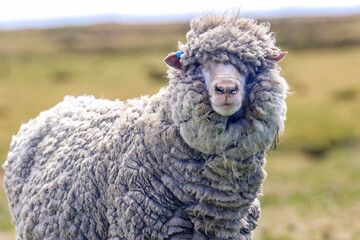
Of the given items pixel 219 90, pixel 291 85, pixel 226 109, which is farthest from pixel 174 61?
pixel 291 85

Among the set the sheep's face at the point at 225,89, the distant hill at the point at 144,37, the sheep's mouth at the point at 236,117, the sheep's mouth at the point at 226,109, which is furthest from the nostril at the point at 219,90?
the distant hill at the point at 144,37

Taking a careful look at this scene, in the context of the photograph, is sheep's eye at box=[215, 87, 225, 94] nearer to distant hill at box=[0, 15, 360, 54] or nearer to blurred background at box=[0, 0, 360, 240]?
blurred background at box=[0, 0, 360, 240]

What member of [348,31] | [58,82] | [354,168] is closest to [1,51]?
[58,82]

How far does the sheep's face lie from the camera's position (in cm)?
488

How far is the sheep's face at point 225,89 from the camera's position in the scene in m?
4.88

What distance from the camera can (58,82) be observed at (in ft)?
146

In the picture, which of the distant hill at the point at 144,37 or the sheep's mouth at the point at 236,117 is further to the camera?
the distant hill at the point at 144,37

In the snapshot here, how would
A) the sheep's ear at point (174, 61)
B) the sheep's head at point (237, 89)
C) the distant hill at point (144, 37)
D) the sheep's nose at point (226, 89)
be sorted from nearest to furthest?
1. the sheep's nose at point (226, 89)
2. the sheep's head at point (237, 89)
3. the sheep's ear at point (174, 61)
4. the distant hill at point (144, 37)

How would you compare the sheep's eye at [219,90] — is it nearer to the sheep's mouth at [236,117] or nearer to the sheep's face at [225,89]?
the sheep's face at [225,89]

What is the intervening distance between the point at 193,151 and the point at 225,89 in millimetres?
818

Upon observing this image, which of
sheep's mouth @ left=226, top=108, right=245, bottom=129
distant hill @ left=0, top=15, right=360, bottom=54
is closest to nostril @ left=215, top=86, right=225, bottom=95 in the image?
sheep's mouth @ left=226, top=108, right=245, bottom=129

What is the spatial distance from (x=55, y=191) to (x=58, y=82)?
39207 mm

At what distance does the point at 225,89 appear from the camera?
4.87m

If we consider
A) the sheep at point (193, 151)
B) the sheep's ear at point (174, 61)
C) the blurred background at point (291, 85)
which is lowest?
the sheep at point (193, 151)
